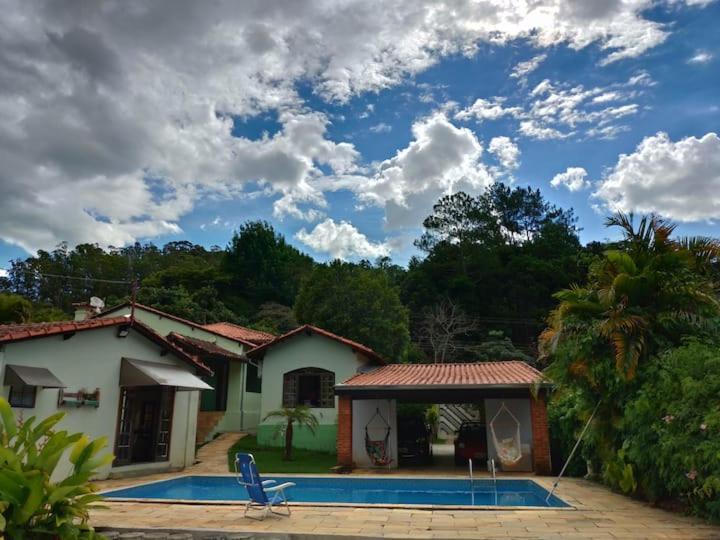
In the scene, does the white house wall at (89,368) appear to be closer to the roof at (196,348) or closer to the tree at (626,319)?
the roof at (196,348)

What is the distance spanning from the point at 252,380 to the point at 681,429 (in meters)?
24.0

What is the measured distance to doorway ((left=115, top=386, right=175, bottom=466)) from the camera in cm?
1859

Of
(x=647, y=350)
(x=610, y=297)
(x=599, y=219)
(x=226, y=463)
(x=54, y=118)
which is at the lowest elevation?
(x=226, y=463)

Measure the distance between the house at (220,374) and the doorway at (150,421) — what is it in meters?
6.13

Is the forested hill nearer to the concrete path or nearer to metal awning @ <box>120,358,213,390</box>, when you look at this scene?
the concrete path

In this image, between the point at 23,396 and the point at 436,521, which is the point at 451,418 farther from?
the point at 23,396

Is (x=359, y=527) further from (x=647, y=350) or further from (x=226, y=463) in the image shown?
(x=226, y=463)

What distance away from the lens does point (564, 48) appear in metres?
18.4

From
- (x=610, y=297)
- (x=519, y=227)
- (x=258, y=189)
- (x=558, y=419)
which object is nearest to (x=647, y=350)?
(x=610, y=297)

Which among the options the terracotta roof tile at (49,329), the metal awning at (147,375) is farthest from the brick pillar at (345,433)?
the terracotta roof tile at (49,329)


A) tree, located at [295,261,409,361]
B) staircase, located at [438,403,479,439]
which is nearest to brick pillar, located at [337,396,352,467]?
tree, located at [295,261,409,361]

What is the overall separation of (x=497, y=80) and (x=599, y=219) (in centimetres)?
844

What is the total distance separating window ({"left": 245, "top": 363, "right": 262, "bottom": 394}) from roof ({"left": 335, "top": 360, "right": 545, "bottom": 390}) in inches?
365

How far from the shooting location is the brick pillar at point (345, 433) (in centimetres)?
1969
